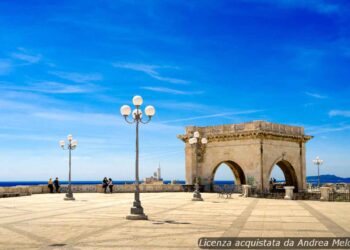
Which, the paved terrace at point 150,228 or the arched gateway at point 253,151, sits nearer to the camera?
the paved terrace at point 150,228

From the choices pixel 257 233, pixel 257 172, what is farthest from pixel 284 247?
pixel 257 172

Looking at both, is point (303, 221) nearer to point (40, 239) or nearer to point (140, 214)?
point (140, 214)

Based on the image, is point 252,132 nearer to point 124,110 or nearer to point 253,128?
point 253,128

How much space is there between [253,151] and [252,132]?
1.84 m

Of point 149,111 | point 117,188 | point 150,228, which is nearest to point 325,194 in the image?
point 149,111

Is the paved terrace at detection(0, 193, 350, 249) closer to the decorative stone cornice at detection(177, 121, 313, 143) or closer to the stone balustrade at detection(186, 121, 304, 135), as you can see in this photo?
the decorative stone cornice at detection(177, 121, 313, 143)

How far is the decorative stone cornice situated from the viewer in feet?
123

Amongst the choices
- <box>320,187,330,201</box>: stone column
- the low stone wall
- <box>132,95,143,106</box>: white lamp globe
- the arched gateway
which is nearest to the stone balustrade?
the arched gateway

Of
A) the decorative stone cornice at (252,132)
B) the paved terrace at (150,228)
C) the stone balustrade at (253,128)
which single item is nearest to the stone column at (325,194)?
the paved terrace at (150,228)

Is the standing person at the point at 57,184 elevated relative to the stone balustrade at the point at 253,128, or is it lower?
lower

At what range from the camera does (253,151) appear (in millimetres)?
37750

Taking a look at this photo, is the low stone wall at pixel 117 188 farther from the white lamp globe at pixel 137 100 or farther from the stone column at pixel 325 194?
the white lamp globe at pixel 137 100

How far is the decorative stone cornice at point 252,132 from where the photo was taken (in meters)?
37.5

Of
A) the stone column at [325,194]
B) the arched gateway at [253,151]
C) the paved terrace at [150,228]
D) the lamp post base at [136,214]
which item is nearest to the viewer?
the paved terrace at [150,228]
